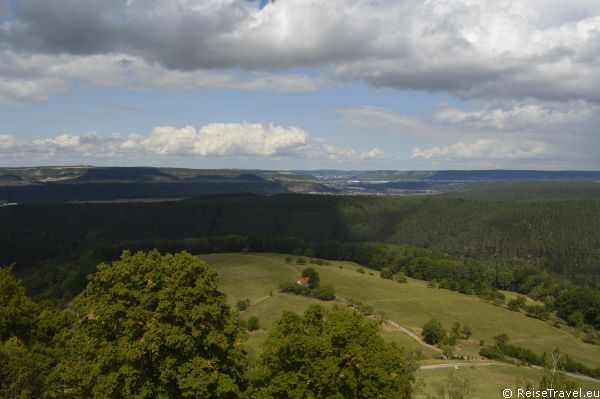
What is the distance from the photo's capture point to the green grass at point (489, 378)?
65306 mm

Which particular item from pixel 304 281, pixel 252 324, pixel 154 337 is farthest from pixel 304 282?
pixel 154 337

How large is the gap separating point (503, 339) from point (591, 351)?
27.8 metres

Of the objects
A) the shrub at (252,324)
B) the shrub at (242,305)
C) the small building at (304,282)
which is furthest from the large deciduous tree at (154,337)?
the small building at (304,282)

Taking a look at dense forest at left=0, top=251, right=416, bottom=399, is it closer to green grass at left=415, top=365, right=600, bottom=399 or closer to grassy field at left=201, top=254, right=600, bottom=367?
green grass at left=415, top=365, right=600, bottom=399

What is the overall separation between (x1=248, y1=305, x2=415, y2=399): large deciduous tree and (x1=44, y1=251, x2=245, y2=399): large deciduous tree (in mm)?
3069

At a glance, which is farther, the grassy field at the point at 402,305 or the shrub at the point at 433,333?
the grassy field at the point at 402,305

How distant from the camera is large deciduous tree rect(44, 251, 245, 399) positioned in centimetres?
3234

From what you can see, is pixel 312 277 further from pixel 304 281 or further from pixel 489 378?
pixel 489 378

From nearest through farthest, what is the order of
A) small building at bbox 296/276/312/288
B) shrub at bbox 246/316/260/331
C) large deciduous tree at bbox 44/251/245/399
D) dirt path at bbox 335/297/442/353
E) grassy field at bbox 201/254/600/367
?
large deciduous tree at bbox 44/251/245/399
dirt path at bbox 335/297/442/353
shrub at bbox 246/316/260/331
grassy field at bbox 201/254/600/367
small building at bbox 296/276/312/288

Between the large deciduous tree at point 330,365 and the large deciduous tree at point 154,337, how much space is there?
3069 millimetres

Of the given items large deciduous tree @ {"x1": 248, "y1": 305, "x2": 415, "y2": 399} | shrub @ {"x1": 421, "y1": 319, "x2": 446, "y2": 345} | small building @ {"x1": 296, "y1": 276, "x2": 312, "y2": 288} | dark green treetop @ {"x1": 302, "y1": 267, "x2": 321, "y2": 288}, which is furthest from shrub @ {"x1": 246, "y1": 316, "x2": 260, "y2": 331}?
large deciduous tree @ {"x1": 248, "y1": 305, "x2": 415, "y2": 399}

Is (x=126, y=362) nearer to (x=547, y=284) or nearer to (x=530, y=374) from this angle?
(x=530, y=374)

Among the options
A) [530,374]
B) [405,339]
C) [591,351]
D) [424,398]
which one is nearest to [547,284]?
[591,351]

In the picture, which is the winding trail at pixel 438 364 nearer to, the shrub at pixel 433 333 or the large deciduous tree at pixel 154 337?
the shrub at pixel 433 333
